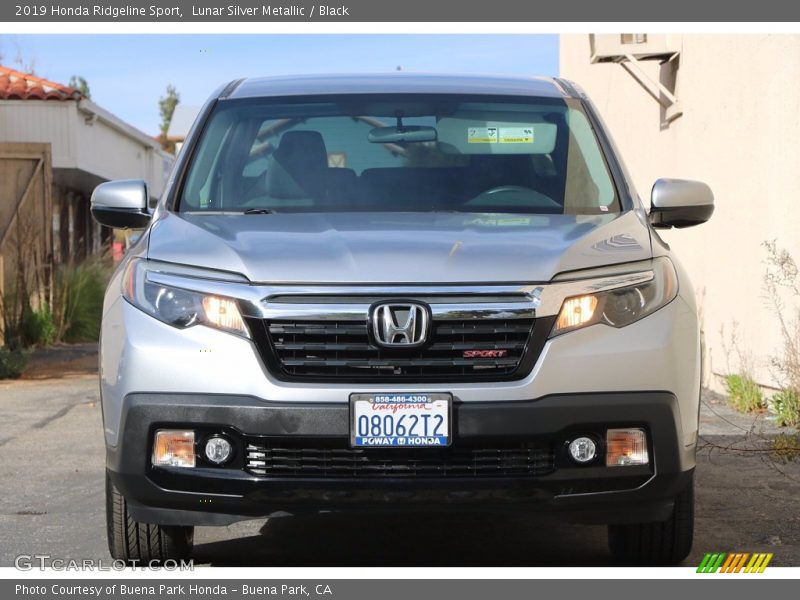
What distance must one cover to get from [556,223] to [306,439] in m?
1.29

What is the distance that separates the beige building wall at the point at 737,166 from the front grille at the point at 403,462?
5.39 meters

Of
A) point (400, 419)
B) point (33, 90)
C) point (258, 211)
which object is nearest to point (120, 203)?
point (258, 211)

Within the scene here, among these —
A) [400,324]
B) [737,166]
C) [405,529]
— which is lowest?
[405,529]

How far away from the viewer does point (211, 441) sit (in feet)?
14.5

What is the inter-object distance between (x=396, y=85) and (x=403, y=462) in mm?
2227

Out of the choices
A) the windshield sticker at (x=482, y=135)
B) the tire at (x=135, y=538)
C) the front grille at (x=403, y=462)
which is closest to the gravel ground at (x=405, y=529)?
the tire at (x=135, y=538)

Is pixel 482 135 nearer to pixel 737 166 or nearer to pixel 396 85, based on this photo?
pixel 396 85

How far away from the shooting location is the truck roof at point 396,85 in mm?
6012

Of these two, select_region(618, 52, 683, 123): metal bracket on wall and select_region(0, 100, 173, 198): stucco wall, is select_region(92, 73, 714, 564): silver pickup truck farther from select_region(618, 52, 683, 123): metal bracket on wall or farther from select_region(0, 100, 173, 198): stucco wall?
select_region(0, 100, 173, 198): stucco wall

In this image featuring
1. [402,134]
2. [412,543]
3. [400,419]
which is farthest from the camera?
[402,134]

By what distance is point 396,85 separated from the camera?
6094 millimetres

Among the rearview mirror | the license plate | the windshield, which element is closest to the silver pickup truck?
the license plate
